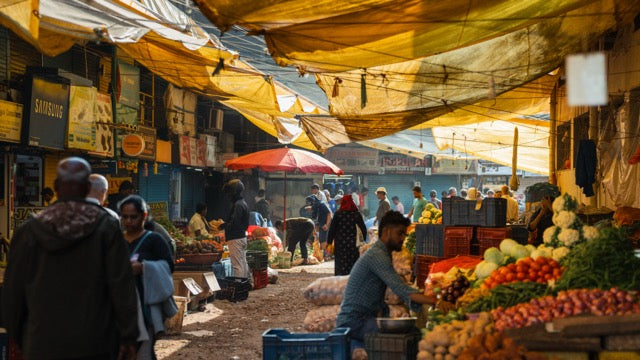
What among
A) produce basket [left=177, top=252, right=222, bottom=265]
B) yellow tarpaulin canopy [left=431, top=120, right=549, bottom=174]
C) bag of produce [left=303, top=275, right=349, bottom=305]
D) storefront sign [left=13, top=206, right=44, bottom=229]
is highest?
yellow tarpaulin canopy [left=431, top=120, right=549, bottom=174]

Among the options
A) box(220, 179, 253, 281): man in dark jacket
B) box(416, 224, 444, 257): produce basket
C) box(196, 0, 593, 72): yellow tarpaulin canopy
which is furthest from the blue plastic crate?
box(220, 179, 253, 281): man in dark jacket

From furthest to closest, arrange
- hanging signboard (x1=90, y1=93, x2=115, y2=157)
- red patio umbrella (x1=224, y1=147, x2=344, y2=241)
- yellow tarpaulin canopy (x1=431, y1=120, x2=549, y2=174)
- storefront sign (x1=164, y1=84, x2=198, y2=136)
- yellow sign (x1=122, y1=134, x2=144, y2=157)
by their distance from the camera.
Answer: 1. storefront sign (x1=164, y1=84, x2=198, y2=136)
2. yellow tarpaulin canopy (x1=431, y1=120, x2=549, y2=174)
3. red patio umbrella (x1=224, y1=147, x2=344, y2=241)
4. yellow sign (x1=122, y1=134, x2=144, y2=157)
5. hanging signboard (x1=90, y1=93, x2=115, y2=157)

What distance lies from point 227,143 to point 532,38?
1979 centimetres

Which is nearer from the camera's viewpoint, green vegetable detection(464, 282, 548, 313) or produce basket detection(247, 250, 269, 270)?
green vegetable detection(464, 282, 548, 313)

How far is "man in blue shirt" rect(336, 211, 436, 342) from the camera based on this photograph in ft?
21.2

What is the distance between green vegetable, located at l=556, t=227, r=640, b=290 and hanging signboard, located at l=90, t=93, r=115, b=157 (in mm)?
12072

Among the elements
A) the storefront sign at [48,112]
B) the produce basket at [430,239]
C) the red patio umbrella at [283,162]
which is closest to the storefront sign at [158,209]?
the storefront sign at [48,112]

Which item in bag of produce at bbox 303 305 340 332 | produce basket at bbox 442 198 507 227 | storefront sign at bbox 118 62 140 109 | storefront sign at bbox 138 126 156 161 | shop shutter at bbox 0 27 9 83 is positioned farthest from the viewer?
storefront sign at bbox 138 126 156 161

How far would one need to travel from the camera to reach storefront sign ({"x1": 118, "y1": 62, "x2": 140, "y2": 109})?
18453 mm

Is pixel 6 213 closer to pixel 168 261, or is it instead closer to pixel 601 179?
pixel 168 261

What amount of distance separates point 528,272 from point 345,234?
684cm

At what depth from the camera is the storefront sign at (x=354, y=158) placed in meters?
35.2

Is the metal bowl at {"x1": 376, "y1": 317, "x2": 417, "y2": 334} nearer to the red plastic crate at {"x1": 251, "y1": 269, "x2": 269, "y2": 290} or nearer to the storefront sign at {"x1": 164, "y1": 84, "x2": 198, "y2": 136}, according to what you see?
the red plastic crate at {"x1": 251, "y1": 269, "x2": 269, "y2": 290}

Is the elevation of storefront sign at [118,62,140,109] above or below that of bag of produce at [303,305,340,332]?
above
